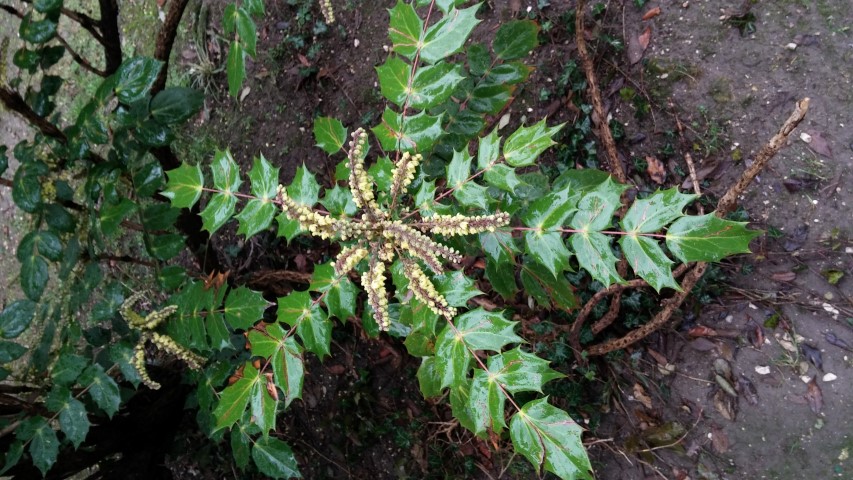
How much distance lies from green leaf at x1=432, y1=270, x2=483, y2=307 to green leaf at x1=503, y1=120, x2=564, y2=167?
31 cm

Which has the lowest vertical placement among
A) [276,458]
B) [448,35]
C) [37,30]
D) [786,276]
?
[786,276]

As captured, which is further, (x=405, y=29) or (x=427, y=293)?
(x=405, y=29)

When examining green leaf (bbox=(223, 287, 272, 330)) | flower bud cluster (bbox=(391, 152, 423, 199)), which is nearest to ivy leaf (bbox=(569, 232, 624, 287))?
flower bud cluster (bbox=(391, 152, 423, 199))

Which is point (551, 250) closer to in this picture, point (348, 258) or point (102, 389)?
point (348, 258)

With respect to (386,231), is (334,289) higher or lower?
lower

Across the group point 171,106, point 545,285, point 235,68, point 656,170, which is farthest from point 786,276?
point 171,106

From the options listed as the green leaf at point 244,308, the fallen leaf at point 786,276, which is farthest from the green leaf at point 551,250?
the fallen leaf at point 786,276

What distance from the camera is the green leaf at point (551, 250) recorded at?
1342mm

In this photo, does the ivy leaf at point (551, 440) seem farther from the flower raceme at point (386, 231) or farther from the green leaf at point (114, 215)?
the green leaf at point (114, 215)

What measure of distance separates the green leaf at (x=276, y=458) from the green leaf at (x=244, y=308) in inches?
19.4

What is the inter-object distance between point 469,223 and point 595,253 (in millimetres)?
301

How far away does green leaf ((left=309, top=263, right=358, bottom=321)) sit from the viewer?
5.05 feet

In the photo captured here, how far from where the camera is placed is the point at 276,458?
1.94 metres

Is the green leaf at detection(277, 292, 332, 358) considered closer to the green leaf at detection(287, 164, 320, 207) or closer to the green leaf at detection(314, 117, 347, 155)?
the green leaf at detection(287, 164, 320, 207)
